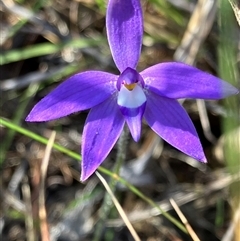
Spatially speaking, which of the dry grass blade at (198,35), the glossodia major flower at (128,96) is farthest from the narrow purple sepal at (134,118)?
the dry grass blade at (198,35)

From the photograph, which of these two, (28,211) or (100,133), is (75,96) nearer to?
(100,133)

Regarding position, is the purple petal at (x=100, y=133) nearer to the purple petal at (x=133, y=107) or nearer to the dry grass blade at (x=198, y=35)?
the purple petal at (x=133, y=107)

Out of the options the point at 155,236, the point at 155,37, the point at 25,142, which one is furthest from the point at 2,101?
the point at 155,236

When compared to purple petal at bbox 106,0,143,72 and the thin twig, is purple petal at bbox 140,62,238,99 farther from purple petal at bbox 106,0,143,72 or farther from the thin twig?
the thin twig

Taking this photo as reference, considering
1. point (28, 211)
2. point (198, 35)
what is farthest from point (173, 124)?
point (28, 211)

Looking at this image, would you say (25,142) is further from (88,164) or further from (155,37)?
(88,164)

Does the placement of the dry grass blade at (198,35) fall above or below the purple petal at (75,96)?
below
